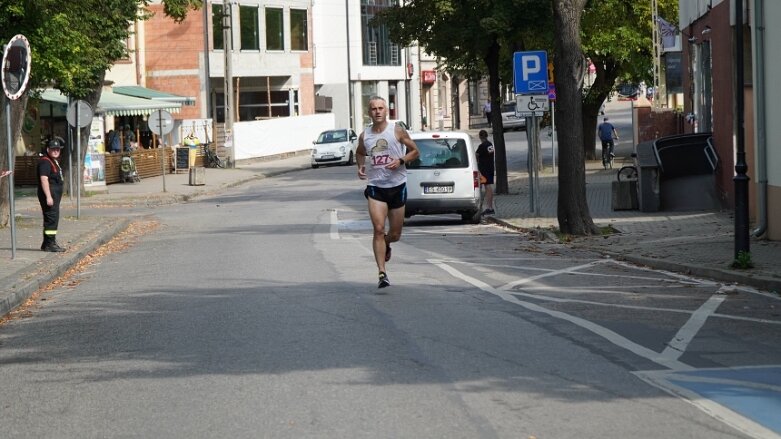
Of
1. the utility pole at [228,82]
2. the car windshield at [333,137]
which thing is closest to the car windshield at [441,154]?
the utility pole at [228,82]

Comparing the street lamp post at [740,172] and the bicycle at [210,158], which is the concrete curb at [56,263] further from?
the bicycle at [210,158]

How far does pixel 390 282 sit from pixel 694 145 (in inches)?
494

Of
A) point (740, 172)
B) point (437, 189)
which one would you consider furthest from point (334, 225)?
point (740, 172)

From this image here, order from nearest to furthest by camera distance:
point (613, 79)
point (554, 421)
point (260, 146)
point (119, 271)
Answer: point (554, 421) → point (119, 271) → point (613, 79) → point (260, 146)

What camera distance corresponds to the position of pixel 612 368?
27.1 ft

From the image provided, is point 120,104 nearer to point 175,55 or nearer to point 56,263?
point 175,55

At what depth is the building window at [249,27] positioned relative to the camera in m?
62.6

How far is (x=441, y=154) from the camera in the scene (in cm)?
2430

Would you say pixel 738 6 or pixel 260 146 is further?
pixel 260 146

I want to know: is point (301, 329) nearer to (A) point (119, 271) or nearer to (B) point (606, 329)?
(B) point (606, 329)

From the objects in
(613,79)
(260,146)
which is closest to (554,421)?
(613,79)

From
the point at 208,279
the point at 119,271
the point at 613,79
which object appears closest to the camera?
the point at 208,279

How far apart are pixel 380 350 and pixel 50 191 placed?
11.2m

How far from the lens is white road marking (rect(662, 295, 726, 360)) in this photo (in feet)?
29.6
